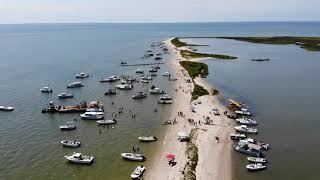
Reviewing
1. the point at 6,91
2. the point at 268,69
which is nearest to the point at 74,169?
the point at 6,91

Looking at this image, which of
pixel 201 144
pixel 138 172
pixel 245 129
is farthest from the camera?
pixel 245 129

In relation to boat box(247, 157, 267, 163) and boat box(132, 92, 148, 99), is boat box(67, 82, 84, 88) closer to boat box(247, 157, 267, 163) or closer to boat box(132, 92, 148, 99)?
boat box(132, 92, 148, 99)

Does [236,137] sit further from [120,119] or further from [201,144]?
[120,119]

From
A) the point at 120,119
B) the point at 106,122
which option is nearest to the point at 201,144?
the point at 120,119

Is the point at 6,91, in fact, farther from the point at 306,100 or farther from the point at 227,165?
the point at 306,100

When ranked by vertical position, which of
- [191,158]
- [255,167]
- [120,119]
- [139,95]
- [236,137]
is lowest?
[255,167]

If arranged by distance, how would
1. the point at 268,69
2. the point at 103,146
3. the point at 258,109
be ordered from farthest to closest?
the point at 268,69
the point at 258,109
the point at 103,146
